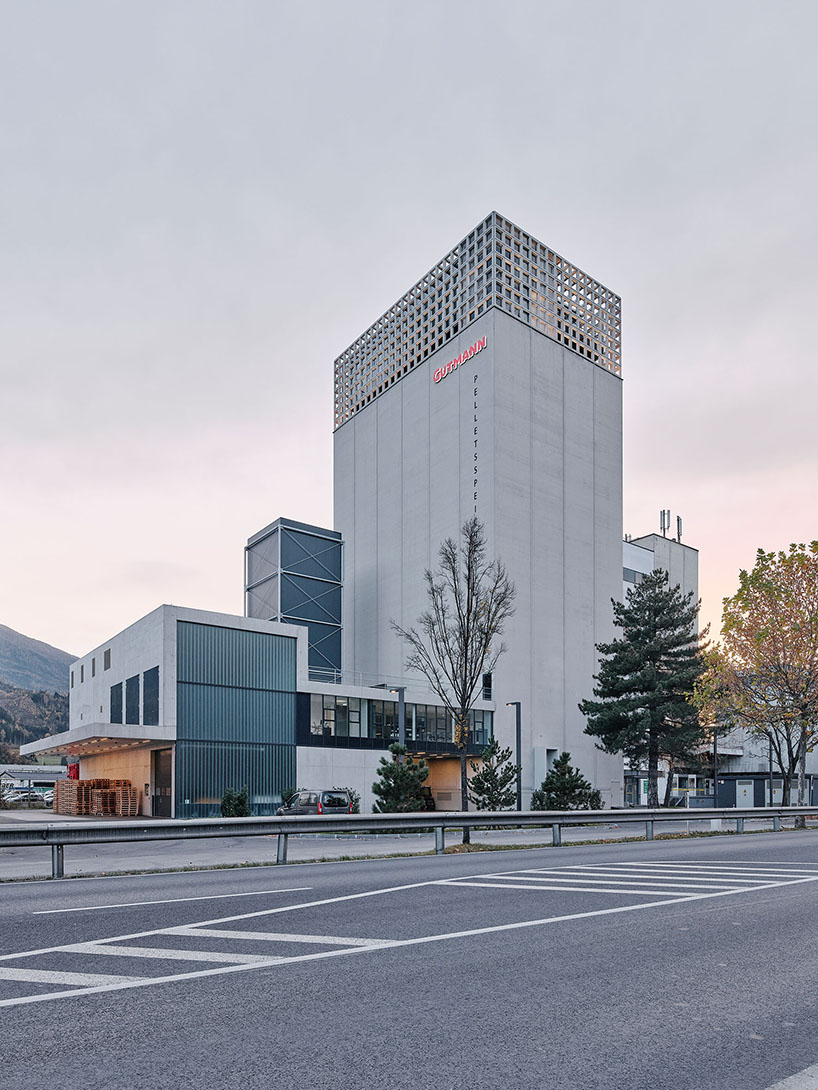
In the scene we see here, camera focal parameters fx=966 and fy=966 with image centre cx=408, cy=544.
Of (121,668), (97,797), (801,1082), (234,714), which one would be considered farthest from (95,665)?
(801,1082)

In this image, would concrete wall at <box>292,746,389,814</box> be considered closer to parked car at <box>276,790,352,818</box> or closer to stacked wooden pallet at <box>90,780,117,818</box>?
stacked wooden pallet at <box>90,780,117,818</box>

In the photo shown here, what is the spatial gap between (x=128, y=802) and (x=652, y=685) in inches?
1202

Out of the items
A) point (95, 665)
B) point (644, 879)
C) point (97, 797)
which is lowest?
point (97, 797)

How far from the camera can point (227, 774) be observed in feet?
156

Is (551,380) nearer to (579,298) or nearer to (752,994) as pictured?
(579,298)

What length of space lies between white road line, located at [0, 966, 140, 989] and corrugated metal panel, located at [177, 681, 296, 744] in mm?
40941

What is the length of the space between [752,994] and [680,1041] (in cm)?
139

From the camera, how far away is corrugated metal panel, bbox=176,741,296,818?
45.9m

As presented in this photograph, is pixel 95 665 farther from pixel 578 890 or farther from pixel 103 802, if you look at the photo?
pixel 578 890

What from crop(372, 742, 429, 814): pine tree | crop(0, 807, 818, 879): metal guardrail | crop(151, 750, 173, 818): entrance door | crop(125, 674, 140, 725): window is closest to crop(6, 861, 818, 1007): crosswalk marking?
crop(0, 807, 818, 879): metal guardrail

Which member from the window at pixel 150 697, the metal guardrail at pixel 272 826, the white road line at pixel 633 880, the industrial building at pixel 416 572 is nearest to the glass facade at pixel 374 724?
the industrial building at pixel 416 572

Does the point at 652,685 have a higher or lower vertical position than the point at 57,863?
lower

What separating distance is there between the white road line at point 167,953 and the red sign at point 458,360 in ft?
213

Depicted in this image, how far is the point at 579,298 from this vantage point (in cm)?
7794
